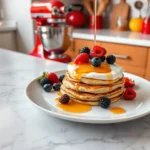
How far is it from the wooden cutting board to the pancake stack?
5.53ft

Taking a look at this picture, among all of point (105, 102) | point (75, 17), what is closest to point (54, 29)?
point (105, 102)

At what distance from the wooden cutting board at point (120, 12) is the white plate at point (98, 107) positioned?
156 centimetres

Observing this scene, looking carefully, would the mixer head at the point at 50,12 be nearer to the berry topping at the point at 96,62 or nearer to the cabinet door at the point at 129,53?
the cabinet door at the point at 129,53

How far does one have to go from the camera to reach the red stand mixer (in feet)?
4.08

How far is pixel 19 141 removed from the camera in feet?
1.42

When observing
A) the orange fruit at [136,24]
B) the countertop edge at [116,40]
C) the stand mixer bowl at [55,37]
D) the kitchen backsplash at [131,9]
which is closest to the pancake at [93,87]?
the stand mixer bowl at [55,37]

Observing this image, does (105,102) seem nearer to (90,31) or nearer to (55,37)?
(55,37)

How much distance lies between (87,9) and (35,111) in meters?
1.93

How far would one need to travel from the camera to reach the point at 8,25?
2.23 m

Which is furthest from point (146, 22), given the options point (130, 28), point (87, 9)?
point (87, 9)

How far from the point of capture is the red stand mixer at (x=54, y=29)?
1.24 m

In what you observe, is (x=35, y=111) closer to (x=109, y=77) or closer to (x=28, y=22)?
(x=109, y=77)

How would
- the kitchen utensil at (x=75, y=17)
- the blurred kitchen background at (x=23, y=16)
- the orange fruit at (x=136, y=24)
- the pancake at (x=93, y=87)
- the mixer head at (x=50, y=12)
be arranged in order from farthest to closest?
the kitchen utensil at (x=75, y=17)
the blurred kitchen background at (x=23, y=16)
the orange fruit at (x=136, y=24)
the mixer head at (x=50, y=12)
the pancake at (x=93, y=87)

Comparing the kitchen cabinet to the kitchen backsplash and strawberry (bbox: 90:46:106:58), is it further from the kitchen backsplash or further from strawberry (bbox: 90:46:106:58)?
strawberry (bbox: 90:46:106:58)
